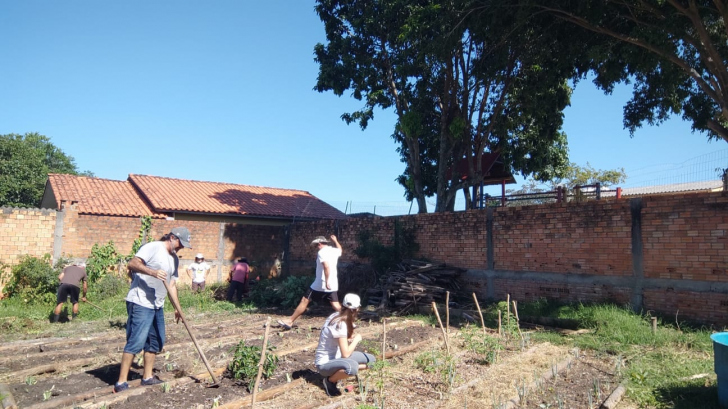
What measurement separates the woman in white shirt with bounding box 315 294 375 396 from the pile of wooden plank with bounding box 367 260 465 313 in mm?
5347

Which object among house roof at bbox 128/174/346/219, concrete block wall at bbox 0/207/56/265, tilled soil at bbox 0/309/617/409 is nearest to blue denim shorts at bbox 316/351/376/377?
tilled soil at bbox 0/309/617/409

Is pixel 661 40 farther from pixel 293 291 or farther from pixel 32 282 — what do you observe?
pixel 32 282

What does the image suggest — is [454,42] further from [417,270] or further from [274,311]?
[274,311]

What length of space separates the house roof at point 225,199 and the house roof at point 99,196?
→ 47cm

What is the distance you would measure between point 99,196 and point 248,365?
1578cm

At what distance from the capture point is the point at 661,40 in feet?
28.4

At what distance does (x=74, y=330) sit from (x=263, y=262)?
8.38 meters

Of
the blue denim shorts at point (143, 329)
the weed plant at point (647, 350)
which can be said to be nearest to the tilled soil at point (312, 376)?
the weed plant at point (647, 350)

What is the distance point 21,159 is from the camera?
1154 inches

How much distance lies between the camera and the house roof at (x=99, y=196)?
1698cm

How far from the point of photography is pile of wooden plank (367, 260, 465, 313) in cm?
1072

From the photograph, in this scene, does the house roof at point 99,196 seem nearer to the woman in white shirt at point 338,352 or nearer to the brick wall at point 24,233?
the brick wall at point 24,233

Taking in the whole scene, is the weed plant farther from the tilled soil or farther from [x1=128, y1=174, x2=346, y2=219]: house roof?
[x1=128, y1=174, x2=346, y2=219]: house roof

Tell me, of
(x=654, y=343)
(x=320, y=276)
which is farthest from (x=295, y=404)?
(x=654, y=343)
